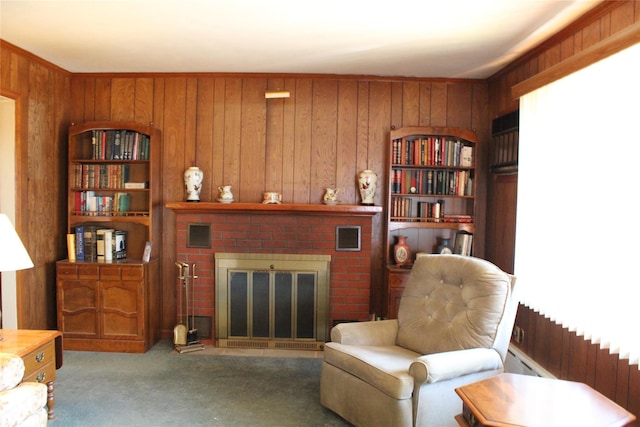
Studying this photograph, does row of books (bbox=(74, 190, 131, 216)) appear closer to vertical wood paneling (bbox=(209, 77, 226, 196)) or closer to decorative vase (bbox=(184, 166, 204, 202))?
decorative vase (bbox=(184, 166, 204, 202))

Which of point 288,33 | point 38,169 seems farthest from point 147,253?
point 288,33

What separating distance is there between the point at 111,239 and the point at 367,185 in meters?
2.38

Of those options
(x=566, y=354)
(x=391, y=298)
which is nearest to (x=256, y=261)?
(x=391, y=298)

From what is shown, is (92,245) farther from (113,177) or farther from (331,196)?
(331,196)

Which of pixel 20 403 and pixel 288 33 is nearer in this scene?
pixel 20 403

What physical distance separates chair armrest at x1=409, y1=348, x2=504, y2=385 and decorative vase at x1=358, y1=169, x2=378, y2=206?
1825 millimetres

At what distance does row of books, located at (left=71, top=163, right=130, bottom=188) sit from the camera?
3.90m

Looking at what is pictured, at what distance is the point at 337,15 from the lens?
2641mm

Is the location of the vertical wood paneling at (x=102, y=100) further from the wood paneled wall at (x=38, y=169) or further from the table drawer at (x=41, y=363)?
the table drawer at (x=41, y=363)

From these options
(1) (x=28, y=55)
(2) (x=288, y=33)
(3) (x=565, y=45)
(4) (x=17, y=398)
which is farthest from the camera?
(1) (x=28, y=55)

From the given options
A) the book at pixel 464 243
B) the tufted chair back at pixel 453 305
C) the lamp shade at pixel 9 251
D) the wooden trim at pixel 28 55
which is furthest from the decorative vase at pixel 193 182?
the book at pixel 464 243

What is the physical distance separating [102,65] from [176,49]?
3.08 ft

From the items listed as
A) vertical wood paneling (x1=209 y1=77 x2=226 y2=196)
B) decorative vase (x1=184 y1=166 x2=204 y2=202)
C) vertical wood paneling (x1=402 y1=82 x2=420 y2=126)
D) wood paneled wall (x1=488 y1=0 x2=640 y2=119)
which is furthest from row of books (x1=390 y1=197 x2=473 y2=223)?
decorative vase (x1=184 y1=166 x2=204 y2=202)

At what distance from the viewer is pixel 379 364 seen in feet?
7.71
